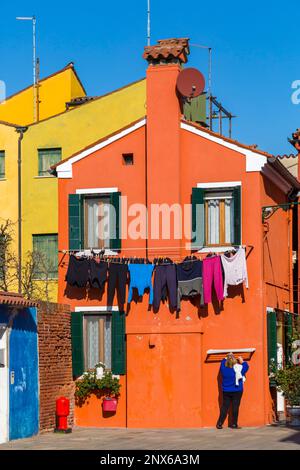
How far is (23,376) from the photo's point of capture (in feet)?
78.5

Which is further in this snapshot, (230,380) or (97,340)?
(97,340)

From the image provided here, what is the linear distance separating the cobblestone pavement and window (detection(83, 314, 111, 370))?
193 centimetres

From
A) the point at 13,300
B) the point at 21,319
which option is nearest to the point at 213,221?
the point at 21,319

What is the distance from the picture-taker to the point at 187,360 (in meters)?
26.5

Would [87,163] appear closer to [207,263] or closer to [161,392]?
[207,263]

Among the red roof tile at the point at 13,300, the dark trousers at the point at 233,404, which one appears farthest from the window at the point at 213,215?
the red roof tile at the point at 13,300

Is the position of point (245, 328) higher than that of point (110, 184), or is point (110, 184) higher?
point (110, 184)

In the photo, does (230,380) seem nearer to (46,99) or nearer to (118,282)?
(118,282)

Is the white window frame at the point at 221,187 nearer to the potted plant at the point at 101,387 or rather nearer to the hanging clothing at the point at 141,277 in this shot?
the hanging clothing at the point at 141,277

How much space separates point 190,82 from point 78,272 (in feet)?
18.6

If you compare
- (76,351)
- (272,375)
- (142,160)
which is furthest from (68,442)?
(142,160)

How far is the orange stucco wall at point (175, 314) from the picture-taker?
2634cm

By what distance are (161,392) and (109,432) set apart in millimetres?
1833

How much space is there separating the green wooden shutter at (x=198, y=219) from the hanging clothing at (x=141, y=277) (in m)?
1.32
